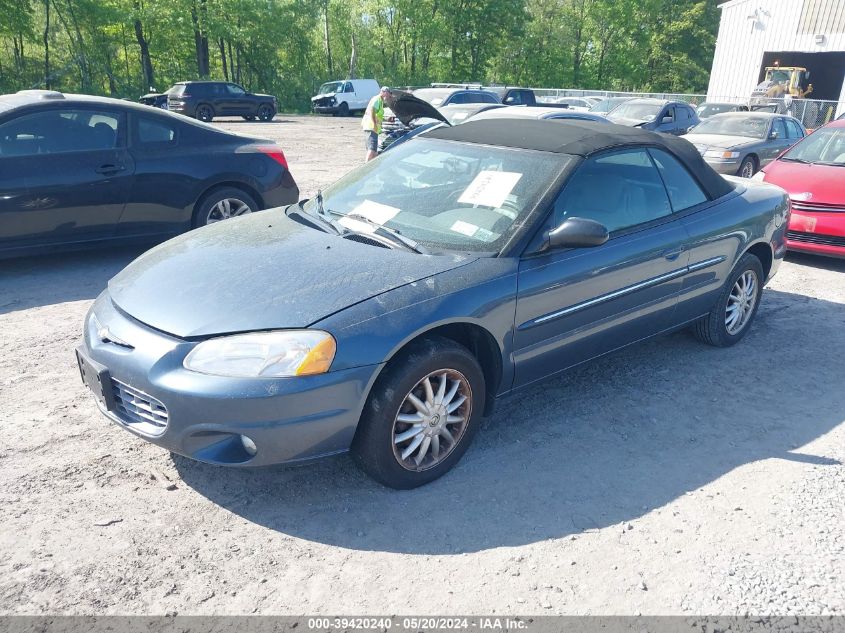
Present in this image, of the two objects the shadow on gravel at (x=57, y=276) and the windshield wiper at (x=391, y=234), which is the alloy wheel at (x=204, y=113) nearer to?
the shadow on gravel at (x=57, y=276)

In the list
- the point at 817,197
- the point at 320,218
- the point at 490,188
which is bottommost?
the point at 817,197

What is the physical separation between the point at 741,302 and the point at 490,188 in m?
2.48

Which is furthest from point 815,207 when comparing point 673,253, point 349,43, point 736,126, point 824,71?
point 349,43

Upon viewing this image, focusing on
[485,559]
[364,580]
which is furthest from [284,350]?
[485,559]

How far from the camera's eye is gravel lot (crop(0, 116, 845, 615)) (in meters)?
2.60

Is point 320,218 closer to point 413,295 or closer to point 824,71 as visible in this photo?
→ point 413,295

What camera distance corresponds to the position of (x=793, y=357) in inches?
198

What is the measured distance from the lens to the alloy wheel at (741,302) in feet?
16.6

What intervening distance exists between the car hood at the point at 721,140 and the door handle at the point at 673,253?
9610 mm

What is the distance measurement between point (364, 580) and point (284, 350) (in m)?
0.96

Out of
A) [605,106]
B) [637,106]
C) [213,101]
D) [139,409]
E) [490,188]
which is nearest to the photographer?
[139,409]

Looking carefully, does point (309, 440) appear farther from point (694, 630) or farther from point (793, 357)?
point (793, 357)

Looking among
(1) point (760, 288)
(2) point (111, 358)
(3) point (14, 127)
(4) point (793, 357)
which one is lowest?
(4) point (793, 357)

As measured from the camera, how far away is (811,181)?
7703 millimetres
